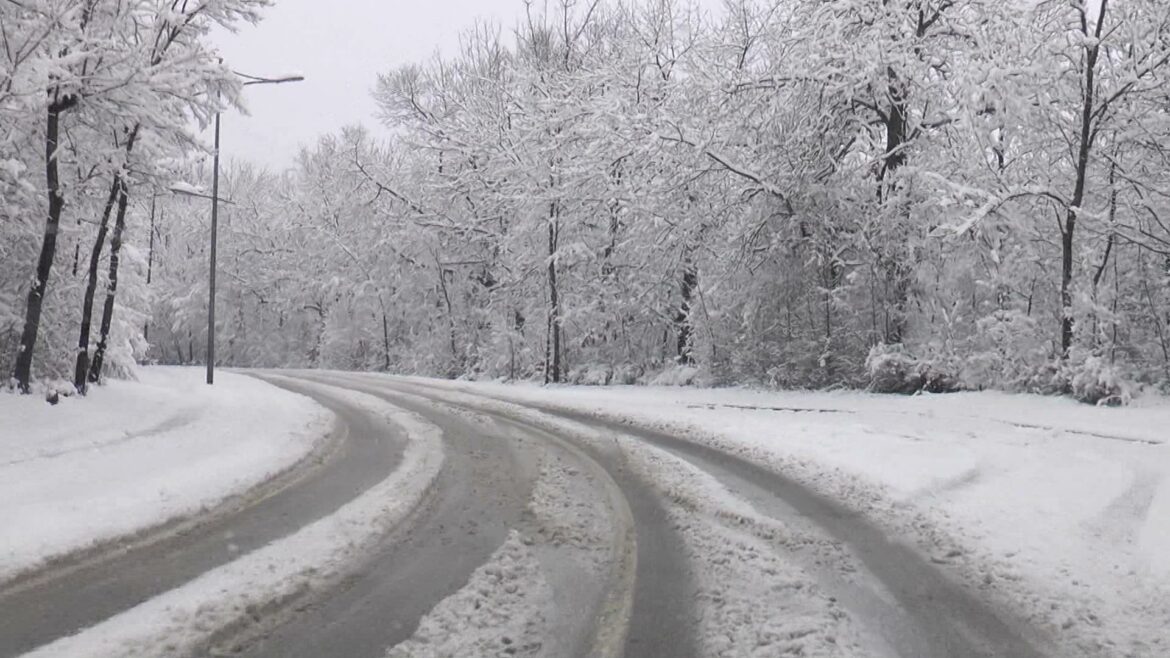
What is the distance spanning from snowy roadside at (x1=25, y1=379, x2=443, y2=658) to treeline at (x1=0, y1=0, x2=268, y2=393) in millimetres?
7430

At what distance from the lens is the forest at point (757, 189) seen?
1237cm

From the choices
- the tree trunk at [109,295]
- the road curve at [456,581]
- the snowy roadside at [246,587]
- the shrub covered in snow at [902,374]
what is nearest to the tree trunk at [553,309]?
the shrub covered in snow at [902,374]

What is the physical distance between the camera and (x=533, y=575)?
4.62 metres

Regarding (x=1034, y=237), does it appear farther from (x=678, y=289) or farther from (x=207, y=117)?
(x=207, y=117)

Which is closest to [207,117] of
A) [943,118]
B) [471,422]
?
[471,422]

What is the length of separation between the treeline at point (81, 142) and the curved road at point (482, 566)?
713cm

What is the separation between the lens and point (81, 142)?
41.1 ft

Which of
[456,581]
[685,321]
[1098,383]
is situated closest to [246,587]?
[456,581]

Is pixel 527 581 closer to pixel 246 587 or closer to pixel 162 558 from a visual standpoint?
pixel 246 587

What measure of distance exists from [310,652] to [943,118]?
54.1 ft

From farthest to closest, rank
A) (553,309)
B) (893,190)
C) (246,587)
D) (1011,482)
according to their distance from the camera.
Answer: (553,309)
(893,190)
(1011,482)
(246,587)

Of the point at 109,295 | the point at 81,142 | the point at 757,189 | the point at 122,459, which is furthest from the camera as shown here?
the point at 757,189

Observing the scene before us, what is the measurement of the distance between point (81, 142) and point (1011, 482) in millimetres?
14516

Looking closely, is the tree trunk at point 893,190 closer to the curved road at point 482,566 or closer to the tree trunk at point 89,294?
the curved road at point 482,566
